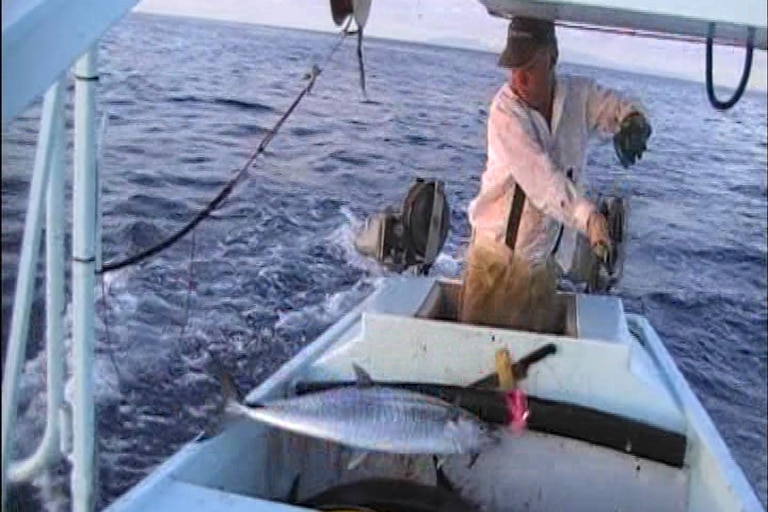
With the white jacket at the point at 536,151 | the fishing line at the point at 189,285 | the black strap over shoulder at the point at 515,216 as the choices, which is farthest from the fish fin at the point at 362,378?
the fishing line at the point at 189,285

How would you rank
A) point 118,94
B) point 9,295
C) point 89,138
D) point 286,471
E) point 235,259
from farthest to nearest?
point 118,94, point 235,259, point 286,471, point 89,138, point 9,295

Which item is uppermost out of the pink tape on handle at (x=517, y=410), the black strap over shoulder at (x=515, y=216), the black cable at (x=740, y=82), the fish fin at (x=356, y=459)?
the black cable at (x=740, y=82)

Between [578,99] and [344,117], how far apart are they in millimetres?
18714

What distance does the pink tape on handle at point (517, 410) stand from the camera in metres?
3.10

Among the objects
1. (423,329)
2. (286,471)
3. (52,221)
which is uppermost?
(52,221)

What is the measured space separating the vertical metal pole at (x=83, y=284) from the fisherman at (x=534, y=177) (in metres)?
1.71

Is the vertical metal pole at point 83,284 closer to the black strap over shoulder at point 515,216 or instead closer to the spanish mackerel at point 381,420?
the spanish mackerel at point 381,420

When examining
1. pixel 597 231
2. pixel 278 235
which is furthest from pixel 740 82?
pixel 278 235

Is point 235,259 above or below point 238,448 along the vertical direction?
below

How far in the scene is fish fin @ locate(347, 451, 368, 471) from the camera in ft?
10.4

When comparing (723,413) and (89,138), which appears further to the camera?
(723,413)

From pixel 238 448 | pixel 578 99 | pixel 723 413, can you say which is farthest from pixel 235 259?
pixel 238 448

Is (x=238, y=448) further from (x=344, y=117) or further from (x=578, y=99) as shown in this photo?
(x=344, y=117)

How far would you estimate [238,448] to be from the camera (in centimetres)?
305
